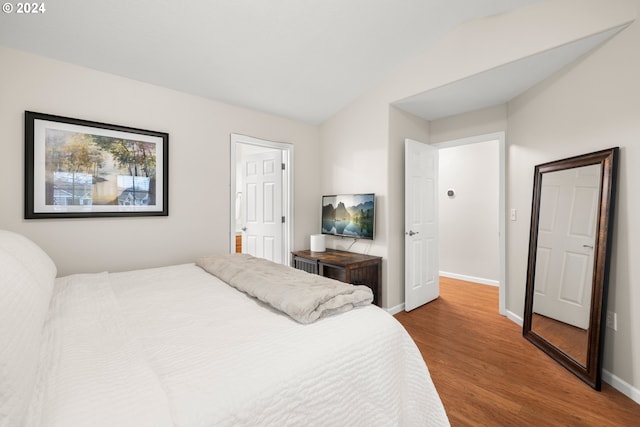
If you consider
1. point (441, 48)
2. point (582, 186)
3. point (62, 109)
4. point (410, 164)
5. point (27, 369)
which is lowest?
point (27, 369)

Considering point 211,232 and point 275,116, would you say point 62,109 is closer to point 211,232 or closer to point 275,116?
point 211,232

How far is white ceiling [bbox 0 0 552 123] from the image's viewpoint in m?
1.95

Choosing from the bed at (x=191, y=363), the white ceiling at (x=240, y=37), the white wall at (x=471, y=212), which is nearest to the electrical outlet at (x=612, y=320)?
the bed at (x=191, y=363)

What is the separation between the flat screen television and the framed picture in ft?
6.16

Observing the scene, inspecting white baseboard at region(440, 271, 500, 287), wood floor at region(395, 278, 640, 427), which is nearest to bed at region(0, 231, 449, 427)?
wood floor at region(395, 278, 640, 427)

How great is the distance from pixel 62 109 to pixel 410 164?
129 inches

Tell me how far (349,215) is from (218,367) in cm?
267

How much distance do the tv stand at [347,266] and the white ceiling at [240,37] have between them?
1908 millimetres

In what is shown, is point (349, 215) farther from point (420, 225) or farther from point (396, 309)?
point (396, 309)

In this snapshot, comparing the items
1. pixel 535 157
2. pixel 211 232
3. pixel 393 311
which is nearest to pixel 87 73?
pixel 211 232

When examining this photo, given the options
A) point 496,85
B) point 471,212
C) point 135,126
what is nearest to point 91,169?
point 135,126

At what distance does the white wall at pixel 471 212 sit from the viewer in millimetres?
4254

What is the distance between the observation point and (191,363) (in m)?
0.88

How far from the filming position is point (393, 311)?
10.5 feet
